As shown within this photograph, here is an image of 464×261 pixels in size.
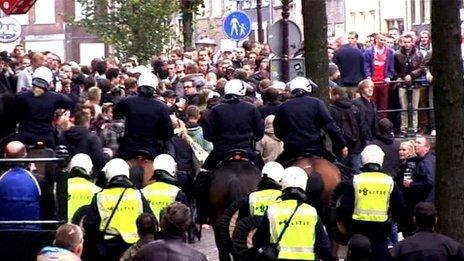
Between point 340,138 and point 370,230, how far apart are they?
3.04m

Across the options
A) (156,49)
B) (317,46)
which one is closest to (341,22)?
(156,49)

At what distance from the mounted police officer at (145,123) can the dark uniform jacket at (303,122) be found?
4.69 feet

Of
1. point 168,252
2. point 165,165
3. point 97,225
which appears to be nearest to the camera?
point 168,252

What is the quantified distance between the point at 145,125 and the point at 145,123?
0.08ft

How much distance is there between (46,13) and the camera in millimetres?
83438

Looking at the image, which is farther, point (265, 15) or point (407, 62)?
point (265, 15)

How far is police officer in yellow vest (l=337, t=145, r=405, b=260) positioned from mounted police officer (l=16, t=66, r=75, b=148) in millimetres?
4660

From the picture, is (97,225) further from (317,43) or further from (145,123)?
(317,43)

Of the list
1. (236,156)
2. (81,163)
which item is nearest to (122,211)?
(81,163)

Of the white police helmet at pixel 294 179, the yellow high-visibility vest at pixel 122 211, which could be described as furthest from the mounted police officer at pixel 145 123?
the white police helmet at pixel 294 179

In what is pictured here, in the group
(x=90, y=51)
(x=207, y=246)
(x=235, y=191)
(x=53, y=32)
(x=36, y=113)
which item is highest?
(x=53, y=32)

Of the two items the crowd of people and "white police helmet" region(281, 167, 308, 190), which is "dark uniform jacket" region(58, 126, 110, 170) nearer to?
the crowd of people

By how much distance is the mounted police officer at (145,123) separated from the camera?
21922 millimetres

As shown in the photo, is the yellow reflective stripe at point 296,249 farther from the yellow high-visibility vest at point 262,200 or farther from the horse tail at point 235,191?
the horse tail at point 235,191
